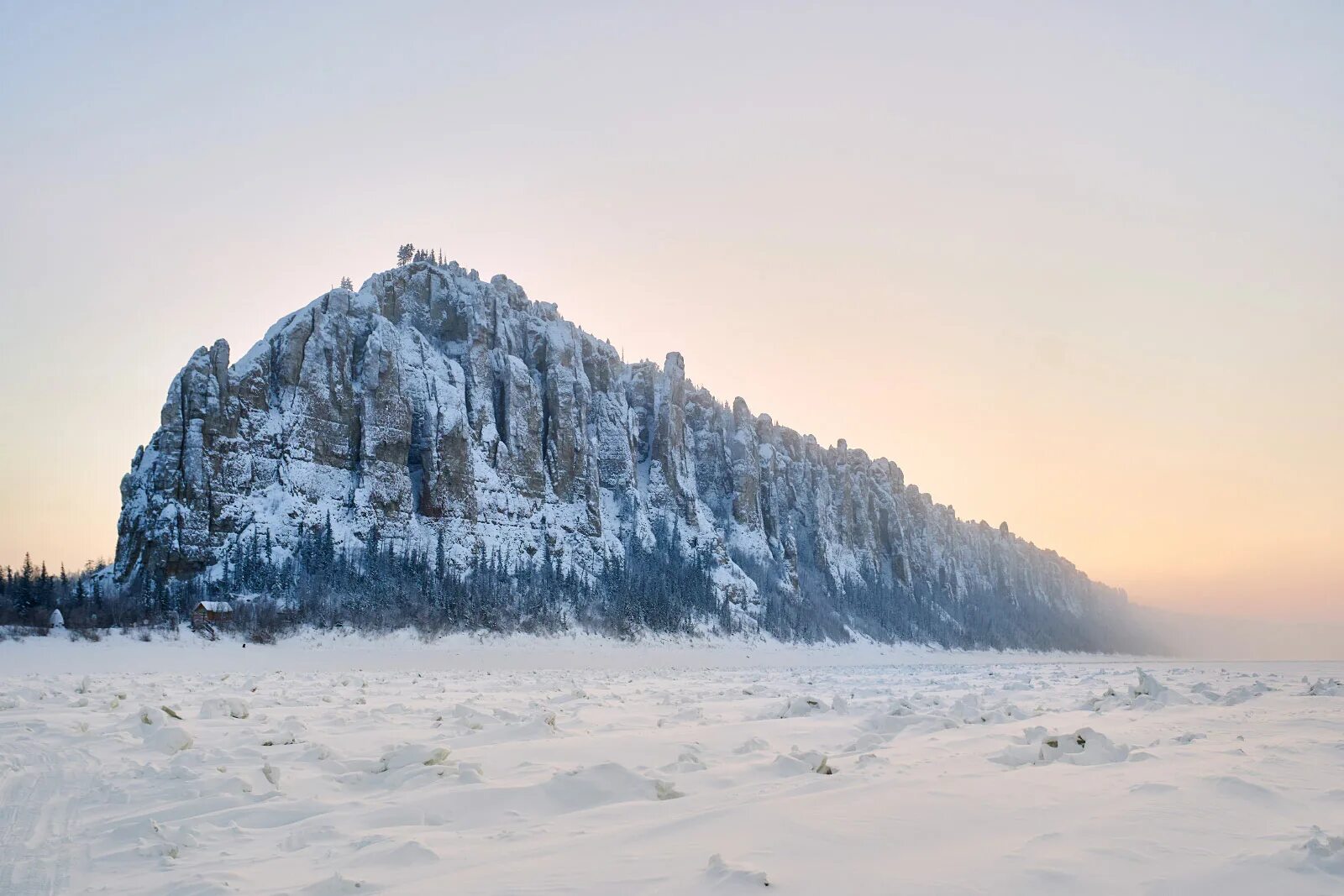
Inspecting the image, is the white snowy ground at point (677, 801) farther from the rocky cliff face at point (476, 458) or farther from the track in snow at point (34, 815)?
the rocky cliff face at point (476, 458)

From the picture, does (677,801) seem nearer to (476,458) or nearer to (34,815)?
(34,815)

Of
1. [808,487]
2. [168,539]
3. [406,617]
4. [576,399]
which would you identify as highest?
[576,399]

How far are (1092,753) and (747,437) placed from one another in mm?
130197

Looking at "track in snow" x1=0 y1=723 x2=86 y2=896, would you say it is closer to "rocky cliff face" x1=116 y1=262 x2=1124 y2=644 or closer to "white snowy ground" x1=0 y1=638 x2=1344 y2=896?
"white snowy ground" x1=0 y1=638 x2=1344 y2=896

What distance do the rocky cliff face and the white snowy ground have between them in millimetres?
71100

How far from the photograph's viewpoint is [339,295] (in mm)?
91562

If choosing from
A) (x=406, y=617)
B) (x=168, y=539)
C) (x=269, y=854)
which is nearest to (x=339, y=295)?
(x=168, y=539)

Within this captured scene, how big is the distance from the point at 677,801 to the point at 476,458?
90999 mm

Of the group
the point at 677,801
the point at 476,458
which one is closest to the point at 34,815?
the point at 677,801

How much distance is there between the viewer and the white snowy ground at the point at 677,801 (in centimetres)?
462

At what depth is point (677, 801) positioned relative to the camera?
6.73 m

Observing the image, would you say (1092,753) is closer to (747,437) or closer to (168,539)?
(168,539)

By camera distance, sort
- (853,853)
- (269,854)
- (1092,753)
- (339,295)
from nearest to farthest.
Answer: (853,853), (269,854), (1092,753), (339,295)

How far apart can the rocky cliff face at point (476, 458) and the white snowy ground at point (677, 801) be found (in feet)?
233
